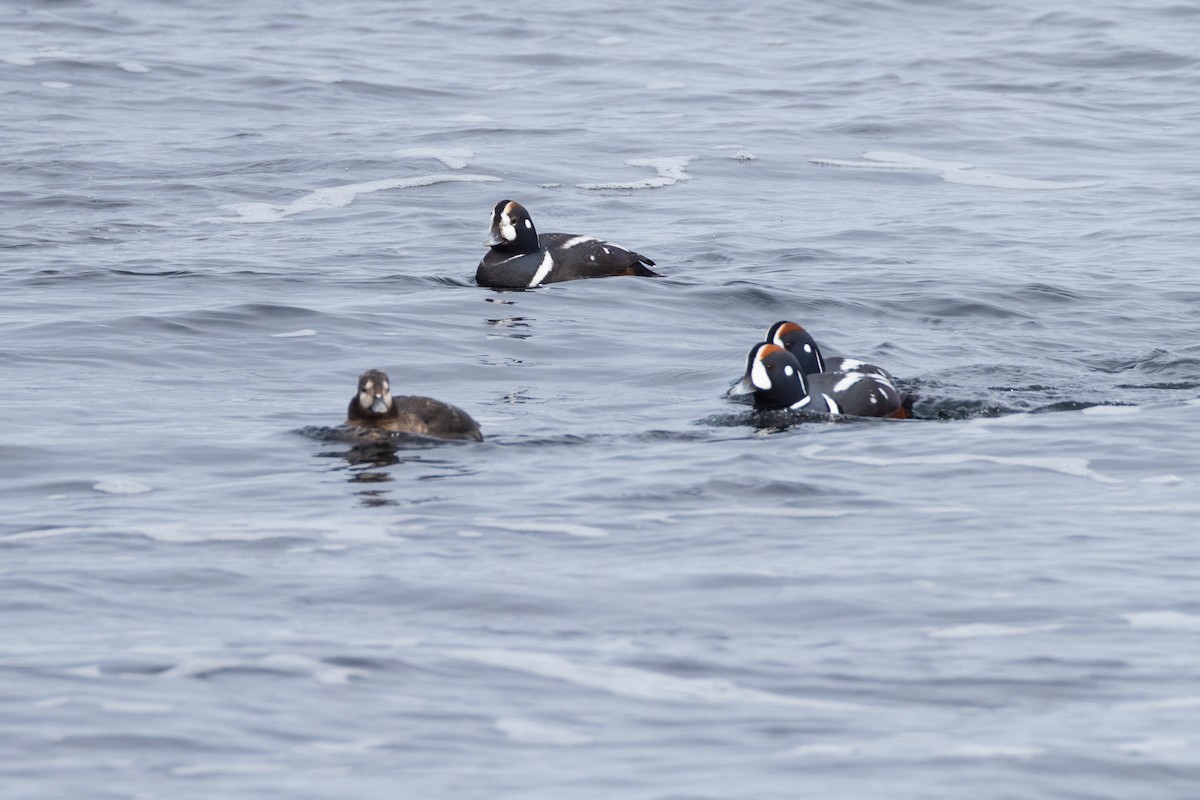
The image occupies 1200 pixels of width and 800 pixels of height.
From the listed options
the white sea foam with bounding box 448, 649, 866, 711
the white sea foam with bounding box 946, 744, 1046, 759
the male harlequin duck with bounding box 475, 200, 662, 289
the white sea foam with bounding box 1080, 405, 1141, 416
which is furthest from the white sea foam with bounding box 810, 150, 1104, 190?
the white sea foam with bounding box 946, 744, 1046, 759

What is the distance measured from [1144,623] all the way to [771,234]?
10.9 m

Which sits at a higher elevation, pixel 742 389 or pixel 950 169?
pixel 950 169

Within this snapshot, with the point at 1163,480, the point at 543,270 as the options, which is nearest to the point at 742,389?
the point at 1163,480

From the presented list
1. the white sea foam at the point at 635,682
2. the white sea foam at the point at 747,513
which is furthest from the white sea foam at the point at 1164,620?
the white sea foam at the point at 747,513

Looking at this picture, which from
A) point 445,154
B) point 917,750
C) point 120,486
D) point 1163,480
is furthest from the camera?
point 445,154

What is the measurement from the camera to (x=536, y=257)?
52.5ft

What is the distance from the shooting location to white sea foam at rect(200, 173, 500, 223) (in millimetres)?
18125

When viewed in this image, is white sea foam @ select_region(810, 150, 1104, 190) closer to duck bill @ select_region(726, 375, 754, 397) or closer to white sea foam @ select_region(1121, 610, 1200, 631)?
duck bill @ select_region(726, 375, 754, 397)

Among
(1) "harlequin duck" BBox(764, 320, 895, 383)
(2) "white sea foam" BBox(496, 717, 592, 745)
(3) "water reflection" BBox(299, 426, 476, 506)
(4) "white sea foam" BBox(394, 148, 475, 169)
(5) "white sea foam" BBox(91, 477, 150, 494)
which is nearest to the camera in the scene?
(2) "white sea foam" BBox(496, 717, 592, 745)

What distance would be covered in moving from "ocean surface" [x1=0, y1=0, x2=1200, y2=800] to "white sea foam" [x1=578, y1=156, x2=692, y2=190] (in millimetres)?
108

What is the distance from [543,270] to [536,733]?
33.5ft

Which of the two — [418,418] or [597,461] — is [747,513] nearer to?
[597,461]

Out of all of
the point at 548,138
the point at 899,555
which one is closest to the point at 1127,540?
the point at 899,555

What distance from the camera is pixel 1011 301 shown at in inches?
576
